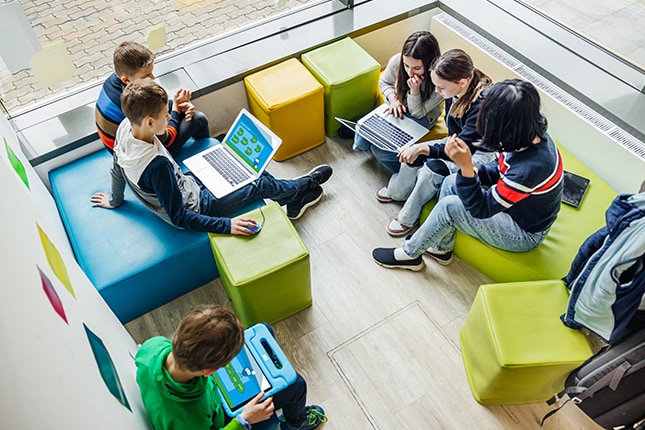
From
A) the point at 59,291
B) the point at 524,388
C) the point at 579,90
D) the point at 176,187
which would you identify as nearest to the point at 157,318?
the point at 176,187

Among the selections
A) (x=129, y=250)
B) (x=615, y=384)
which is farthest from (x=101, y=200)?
(x=615, y=384)

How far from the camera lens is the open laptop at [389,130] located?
285cm

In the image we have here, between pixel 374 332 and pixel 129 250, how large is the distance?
4.08 feet

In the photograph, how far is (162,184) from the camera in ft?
7.03

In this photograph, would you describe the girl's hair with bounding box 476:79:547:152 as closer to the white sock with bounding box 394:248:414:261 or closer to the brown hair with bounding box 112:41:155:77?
the white sock with bounding box 394:248:414:261

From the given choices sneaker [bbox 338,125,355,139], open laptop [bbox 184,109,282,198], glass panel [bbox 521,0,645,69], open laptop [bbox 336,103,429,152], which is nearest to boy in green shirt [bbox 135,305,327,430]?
open laptop [bbox 184,109,282,198]

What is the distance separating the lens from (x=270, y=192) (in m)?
2.68

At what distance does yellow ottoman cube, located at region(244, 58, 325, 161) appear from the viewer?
9.84 ft

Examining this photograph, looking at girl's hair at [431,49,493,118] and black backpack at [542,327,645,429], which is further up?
girl's hair at [431,49,493,118]

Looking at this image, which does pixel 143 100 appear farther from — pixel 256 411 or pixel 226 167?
pixel 256 411

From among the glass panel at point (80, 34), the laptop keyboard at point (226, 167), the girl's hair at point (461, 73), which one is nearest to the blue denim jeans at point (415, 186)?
the girl's hair at point (461, 73)

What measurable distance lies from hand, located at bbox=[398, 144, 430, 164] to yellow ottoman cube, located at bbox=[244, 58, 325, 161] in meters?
0.73

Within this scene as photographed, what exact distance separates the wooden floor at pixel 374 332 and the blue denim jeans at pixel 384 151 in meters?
→ 0.22

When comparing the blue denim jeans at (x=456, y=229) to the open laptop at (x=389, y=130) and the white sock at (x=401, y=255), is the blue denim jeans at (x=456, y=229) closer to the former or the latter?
the white sock at (x=401, y=255)
